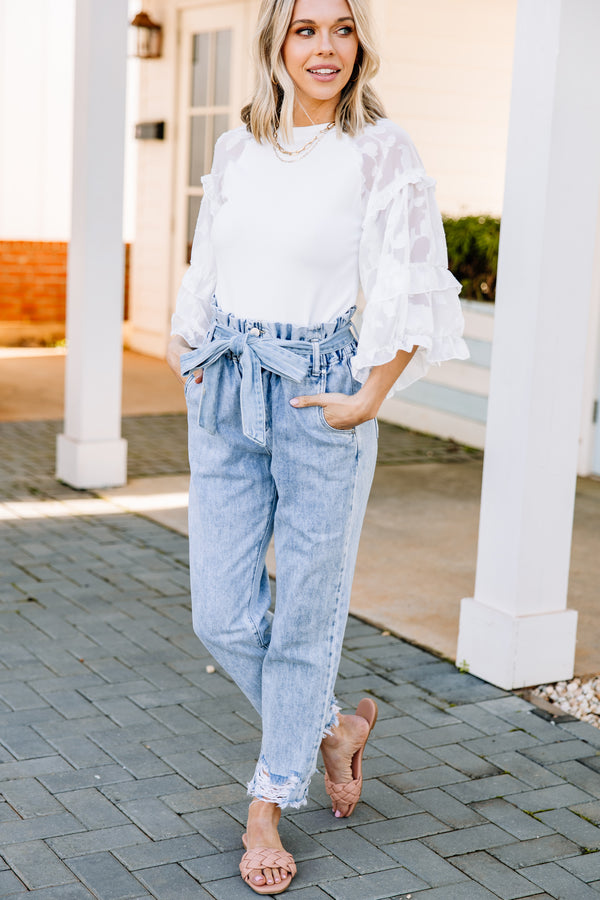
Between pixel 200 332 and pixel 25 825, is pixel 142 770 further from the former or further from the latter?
pixel 200 332

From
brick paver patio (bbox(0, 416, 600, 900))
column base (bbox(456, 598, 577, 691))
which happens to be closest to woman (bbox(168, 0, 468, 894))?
brick paver patio (bbox(0, 416, 600, 900))

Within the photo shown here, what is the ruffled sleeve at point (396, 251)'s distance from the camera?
2.30 metres

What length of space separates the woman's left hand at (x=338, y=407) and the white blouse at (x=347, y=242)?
81mm

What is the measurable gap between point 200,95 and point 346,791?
7.74 m

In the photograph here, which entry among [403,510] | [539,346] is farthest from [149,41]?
[539,346]

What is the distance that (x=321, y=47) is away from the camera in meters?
2.30

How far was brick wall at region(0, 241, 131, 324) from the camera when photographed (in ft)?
34.5

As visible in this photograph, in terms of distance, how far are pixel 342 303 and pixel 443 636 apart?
1873mm

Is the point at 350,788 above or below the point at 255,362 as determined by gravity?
below

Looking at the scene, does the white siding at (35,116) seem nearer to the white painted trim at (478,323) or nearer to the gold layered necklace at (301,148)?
the white painted trim at (478,323)

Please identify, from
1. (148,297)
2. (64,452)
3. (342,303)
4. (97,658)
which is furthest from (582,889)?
(148,297)

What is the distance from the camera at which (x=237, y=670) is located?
102 inches

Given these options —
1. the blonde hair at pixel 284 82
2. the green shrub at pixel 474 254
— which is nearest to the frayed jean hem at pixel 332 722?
the blonde hair at pixel 284 82

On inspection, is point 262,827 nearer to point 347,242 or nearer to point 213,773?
point 213,773
